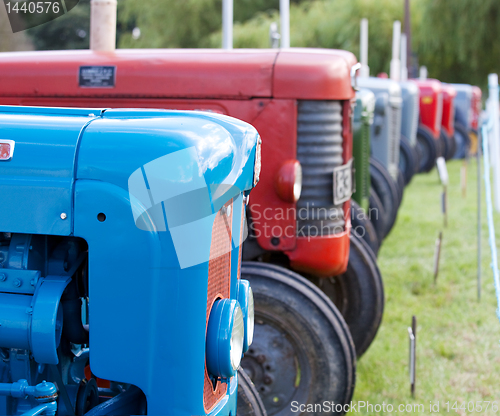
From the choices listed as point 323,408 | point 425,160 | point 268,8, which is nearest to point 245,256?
point 323,408

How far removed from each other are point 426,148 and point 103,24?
297 inches

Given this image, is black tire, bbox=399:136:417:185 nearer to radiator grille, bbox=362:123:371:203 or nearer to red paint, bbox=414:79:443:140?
red paint, bbox=414:79:443:140

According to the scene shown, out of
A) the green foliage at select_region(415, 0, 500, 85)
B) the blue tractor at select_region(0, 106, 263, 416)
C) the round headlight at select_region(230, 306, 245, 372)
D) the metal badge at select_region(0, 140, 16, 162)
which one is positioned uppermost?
the green foliage at select_region(415, 0, 500, 85)

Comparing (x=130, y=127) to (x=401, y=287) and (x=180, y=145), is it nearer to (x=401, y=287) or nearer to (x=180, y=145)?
(x=180, y=145)

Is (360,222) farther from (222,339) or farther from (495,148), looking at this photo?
(222,339)

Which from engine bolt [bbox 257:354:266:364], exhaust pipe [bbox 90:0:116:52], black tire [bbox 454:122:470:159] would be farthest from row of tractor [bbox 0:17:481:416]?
black tire [bbox 454:122:470:159]

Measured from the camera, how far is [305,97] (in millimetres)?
2584

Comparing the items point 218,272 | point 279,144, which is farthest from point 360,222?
point 218,272

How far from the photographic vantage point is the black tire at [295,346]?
239 cm

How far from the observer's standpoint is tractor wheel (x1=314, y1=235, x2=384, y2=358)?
3152 mm

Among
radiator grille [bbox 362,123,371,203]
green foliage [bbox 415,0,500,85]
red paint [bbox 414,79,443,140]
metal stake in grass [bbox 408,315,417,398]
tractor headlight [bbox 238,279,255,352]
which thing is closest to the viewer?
tractor headlight [bbox 238,279,255,352]

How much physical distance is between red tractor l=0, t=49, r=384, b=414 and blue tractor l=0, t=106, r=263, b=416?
3.23ft

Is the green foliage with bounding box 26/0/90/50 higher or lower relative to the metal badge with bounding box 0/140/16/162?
higher

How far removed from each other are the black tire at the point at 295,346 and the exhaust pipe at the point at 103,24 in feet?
3.80
